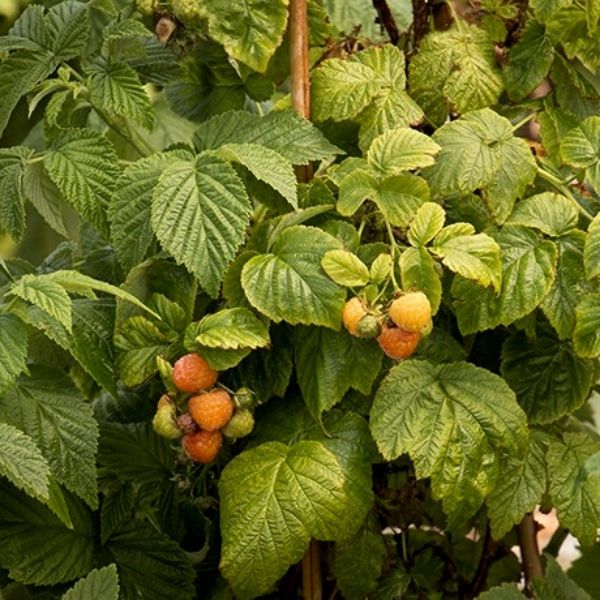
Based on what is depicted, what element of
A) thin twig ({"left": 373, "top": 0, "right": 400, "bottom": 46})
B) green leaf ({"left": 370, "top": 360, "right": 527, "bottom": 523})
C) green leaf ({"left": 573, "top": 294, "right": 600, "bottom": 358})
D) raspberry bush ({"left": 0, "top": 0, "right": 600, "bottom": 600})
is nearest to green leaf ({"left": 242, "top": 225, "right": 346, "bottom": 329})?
raspberry bush ({"left": 0, "top": 0, "right": 600, "bottom": 600})

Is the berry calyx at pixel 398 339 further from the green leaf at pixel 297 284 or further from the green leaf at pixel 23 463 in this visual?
the green leaf at pixel 23 463

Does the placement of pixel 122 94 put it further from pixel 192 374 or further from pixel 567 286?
pixel 567 286

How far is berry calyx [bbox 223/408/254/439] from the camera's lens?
1.13 m

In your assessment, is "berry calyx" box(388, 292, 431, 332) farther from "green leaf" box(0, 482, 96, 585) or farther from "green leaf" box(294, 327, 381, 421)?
"green leaf" box(0, 482, 96, 585)

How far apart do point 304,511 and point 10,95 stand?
0.50 m

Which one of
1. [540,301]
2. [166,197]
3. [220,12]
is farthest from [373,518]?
[220,12]

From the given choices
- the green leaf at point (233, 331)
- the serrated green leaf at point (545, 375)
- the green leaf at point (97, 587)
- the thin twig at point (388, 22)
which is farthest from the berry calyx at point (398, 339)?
the thin twig at point (388, 22)

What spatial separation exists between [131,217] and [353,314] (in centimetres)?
23

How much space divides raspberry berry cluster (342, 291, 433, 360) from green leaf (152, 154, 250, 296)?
12 cm

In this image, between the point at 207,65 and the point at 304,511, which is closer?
the point at 304,511

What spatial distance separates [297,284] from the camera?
1110mm

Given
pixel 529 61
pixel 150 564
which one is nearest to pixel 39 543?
pixel 150 564

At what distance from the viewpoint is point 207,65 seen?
1332mm

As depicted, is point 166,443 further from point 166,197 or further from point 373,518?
point 166,197
